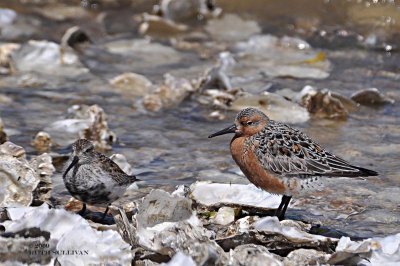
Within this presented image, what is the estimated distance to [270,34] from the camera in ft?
38.2

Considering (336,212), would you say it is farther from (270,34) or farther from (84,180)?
(270,34)

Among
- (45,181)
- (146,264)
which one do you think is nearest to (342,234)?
(146,264)

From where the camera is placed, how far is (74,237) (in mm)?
5199

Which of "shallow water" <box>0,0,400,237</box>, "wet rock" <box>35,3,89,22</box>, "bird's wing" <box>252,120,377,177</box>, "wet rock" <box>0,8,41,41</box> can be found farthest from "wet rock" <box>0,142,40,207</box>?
"wet rock" <box>35,3,89,22</box>

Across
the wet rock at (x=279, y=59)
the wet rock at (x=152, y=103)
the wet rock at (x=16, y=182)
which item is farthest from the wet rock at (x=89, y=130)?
the wet rock at (x=279, y=59)

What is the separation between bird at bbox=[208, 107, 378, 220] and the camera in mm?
6195

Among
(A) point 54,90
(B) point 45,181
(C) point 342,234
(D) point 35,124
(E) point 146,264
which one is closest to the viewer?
(E) point 146,264

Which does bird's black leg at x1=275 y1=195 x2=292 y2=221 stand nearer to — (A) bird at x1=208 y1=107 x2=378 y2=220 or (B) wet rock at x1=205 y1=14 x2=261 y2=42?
(A) bird at x1=208 y1=107 x2=378 y2=220

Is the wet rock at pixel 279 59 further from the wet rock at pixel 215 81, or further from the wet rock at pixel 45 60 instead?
the wet rock at pixel 45 60

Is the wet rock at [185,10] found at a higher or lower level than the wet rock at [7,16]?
higher

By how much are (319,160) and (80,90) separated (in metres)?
4.39

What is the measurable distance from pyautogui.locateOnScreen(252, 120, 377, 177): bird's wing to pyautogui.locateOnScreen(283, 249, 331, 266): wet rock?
0.85 meters

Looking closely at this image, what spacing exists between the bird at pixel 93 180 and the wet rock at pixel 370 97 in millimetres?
3648

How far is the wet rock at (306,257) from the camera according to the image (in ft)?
17.3
